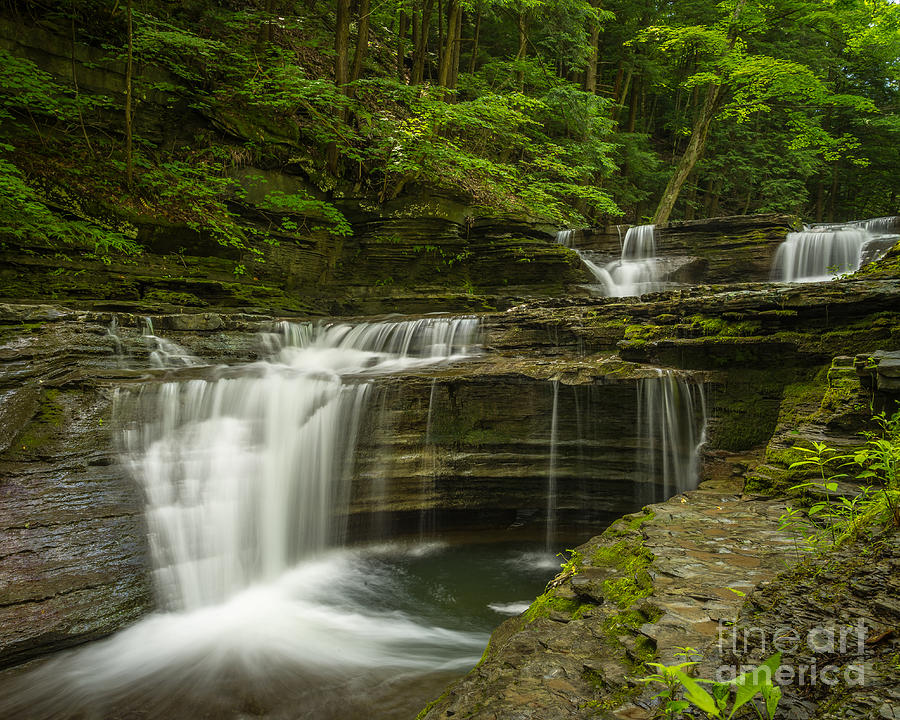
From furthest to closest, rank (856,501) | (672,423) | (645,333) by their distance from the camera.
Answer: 1. (645,333)
2. (672,423)
3. (856,501)

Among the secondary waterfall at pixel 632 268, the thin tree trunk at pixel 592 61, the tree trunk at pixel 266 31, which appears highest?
the thin tree trunk at pixel 592 61

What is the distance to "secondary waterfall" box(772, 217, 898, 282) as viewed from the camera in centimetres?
1177

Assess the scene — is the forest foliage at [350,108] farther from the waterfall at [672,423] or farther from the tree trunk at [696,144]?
the waterfall at [672,423]

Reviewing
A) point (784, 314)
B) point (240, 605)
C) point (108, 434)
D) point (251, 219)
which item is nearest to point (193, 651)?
point (240, 605)

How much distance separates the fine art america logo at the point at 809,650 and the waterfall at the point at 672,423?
4716 mm

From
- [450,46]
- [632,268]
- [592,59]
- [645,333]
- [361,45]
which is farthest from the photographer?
[592,59]

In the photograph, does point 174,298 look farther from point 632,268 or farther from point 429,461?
point 632,268

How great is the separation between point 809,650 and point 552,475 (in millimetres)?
5078

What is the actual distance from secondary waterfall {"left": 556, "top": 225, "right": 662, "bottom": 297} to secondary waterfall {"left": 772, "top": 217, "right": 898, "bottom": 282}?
2.92m

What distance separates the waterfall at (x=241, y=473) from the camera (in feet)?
17.6

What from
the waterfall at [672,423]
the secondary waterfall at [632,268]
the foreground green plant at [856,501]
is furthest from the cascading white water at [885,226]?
the foreground green plant at [856,501]

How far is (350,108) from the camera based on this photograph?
1118cm

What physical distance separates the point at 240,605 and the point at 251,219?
29.5 ft

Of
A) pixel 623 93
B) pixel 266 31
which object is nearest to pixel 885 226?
pixel 623 93
